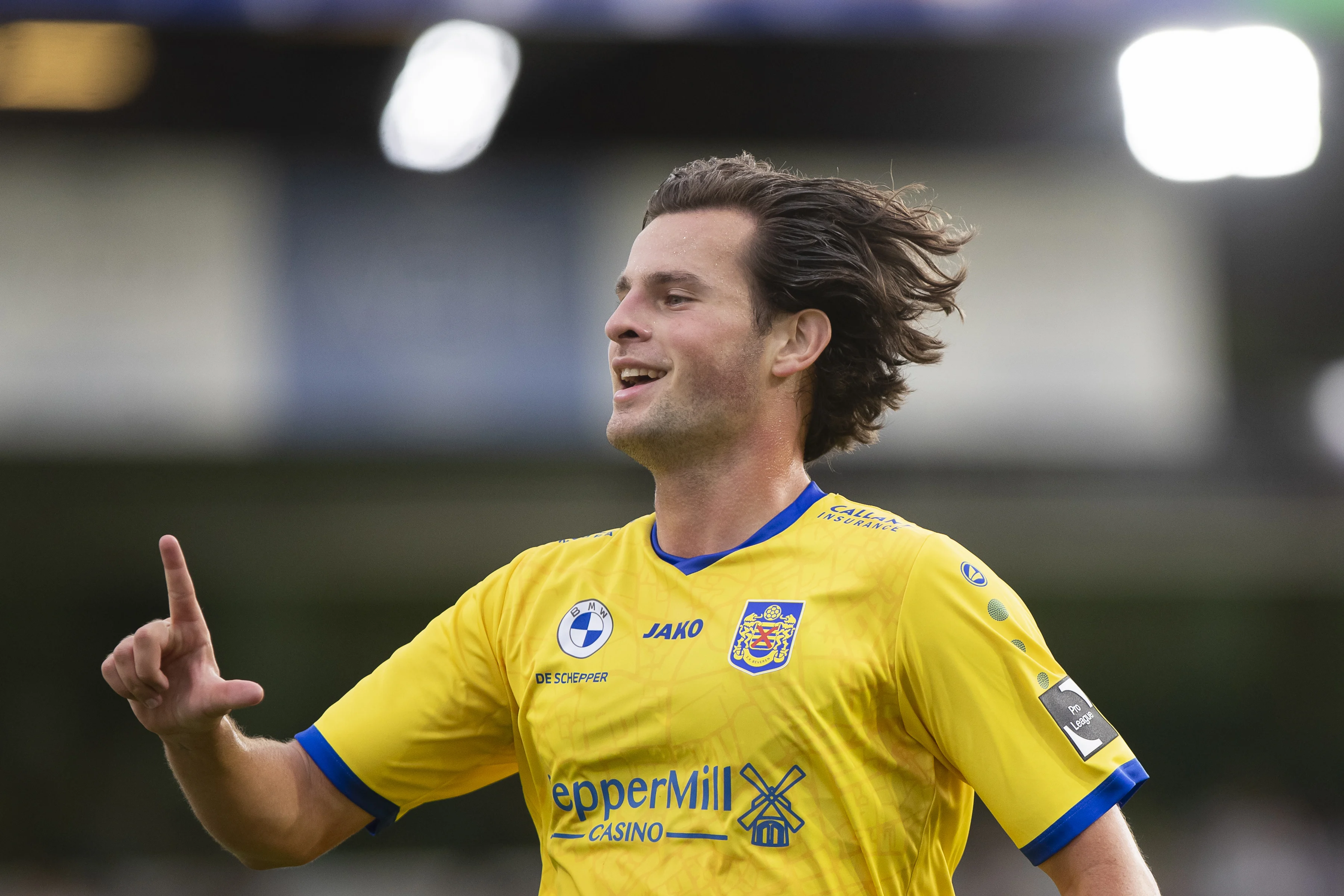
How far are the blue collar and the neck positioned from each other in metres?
0.02

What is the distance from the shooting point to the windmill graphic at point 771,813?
253 centimetres

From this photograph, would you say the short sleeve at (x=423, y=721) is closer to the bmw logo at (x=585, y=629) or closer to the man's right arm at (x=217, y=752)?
the man's right arm at (x=217, y=752)

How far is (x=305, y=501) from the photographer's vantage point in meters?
12.1

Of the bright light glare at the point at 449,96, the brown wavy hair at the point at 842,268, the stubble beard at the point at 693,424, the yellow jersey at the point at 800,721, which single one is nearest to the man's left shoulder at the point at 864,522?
the yellow jersey at the point at 800,721

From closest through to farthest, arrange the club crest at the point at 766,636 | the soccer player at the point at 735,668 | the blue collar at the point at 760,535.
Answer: the soccer player at the point at 735,668 → the club crest at the point at 766,636 → the blue collar at the point at 760,535

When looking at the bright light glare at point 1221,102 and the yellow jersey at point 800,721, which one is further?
the bright light glare at point 1221,102

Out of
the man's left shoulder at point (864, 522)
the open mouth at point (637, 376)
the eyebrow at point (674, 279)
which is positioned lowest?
the man's left shoulder at point (864, 522)

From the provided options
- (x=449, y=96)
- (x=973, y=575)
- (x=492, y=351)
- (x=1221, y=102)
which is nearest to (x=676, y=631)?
(x=973, y=575)

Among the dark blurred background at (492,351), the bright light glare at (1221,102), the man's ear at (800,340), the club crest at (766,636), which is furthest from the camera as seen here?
the bright light glare at (1221,102)

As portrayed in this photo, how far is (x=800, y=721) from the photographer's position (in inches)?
101

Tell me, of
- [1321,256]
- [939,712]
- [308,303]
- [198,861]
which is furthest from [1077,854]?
[1321,256]

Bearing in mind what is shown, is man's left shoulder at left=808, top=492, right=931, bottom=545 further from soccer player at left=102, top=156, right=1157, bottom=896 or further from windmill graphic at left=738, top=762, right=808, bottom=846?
windmill graphic at left=738, top=762, right=808, bottom=846

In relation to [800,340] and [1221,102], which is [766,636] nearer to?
[800,340]

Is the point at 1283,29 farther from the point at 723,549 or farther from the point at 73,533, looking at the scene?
the point at 73,533
